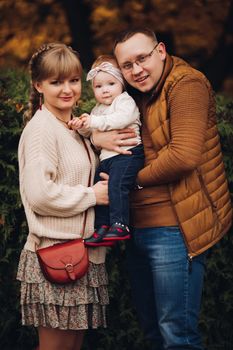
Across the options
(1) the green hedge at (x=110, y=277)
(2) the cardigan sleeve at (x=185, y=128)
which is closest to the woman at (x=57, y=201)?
(2) the cardigan sleeve at (x=185, y=128)

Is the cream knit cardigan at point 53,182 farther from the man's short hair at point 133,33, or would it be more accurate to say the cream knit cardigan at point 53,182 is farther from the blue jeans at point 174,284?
the man's short hair at point 133,33

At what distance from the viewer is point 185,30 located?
10.4m

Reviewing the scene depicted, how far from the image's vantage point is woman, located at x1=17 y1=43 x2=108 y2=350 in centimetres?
366

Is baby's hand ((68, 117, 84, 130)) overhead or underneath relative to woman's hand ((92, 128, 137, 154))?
overhead

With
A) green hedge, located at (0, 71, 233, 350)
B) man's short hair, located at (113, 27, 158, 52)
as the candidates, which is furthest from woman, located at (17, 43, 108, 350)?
green hedge, located at (0, 71, 233, 350)

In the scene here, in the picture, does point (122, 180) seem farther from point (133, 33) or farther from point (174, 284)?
point (133, 33)

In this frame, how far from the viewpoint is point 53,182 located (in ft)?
12.0

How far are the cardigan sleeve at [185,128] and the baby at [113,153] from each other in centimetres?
25

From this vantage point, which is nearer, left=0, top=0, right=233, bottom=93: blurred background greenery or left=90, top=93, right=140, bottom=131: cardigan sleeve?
left=90, top=93, right=140, bottom=131: cardigan sleeve

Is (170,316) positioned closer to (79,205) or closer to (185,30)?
(79,205)

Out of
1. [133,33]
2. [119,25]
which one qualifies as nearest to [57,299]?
[133,33]

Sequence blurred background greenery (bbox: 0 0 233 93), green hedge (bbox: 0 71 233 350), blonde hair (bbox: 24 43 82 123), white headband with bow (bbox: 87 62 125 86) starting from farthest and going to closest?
blurred background greenery (bbox: 0 0 233 93) < green hedge (bbox: 0 71 233 350) < white headband with bow (bbox: 87 62 125 86) < blonde hair (bbox: 24 43 82 123)

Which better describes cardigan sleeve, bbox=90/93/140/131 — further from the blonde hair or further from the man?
the blonde hair

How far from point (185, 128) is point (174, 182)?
1.16ft
